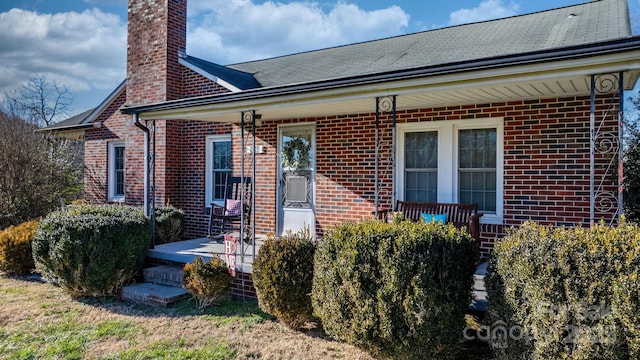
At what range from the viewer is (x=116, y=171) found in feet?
36.8

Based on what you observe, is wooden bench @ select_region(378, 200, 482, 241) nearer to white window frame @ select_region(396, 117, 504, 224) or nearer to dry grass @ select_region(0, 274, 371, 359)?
white window frame @ select_region(396, 117, 504, 224)

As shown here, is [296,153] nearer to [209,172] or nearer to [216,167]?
[216,167]

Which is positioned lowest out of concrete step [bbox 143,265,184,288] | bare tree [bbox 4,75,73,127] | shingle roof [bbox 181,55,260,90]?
concrete step [bbox 143,265,184,288]

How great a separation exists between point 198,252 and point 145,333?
7.34ft

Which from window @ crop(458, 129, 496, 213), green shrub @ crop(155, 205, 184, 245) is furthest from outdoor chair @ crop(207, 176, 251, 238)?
window @ crop(458, 129, 496, 213)

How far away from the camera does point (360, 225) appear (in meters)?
4.02

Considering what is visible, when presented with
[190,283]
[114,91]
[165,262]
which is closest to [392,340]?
[190,283]

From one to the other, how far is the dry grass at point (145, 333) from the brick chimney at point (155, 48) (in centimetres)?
524

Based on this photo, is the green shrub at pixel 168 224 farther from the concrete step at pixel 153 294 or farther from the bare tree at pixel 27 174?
the bare tree at pixel 27 174

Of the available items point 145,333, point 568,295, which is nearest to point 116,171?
point 145,333

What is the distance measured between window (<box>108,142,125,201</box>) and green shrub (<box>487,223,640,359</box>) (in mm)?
10227

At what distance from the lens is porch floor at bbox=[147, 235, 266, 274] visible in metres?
6.12

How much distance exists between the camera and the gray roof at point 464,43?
20.9 ft

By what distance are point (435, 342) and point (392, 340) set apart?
1.14ft
